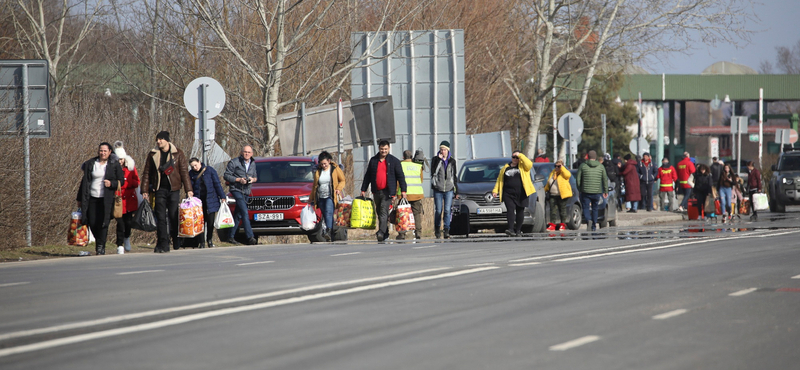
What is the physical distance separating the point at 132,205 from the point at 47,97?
2324 mm

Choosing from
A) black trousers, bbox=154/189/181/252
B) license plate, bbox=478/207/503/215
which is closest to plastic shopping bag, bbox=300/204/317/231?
black trousers, bbox=154/189/181/252

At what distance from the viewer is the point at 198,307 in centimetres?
832

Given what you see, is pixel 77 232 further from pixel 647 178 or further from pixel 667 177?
pixel 667 177

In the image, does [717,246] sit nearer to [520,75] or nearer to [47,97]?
[47,97]

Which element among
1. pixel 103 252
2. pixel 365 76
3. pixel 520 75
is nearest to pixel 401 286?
pixel 103 252

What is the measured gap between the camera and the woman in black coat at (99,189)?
1518 cm

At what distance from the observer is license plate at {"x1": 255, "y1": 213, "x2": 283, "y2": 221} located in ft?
63.0

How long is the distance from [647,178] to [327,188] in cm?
1744

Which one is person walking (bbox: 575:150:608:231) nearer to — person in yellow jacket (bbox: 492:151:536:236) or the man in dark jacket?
person in yellow jacket (bbox: 492:151:536:236)

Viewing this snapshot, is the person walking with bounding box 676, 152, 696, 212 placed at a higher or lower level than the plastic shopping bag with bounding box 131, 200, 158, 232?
higher

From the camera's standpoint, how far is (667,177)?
33594 millimetres

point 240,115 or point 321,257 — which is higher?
point 240,115

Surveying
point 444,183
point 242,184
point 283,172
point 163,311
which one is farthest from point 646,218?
point 163,311

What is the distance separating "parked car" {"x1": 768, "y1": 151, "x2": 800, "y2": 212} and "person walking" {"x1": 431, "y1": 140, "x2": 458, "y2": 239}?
17187mm
